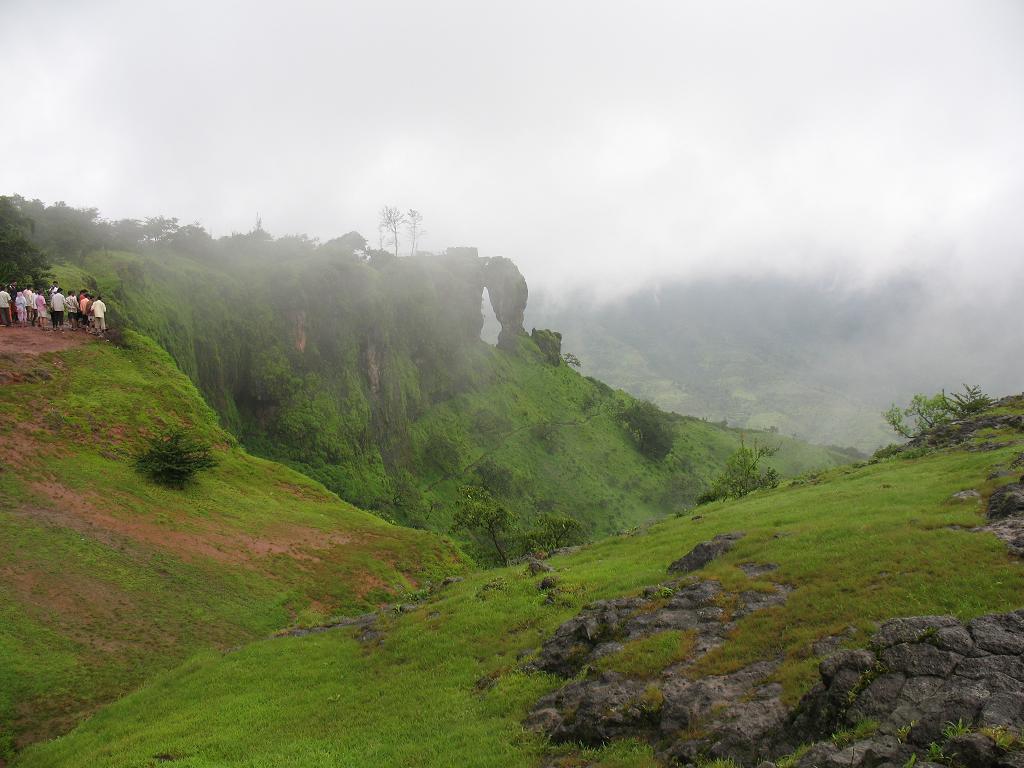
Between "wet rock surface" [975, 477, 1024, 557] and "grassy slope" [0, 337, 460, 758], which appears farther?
"grassy slope" [0, 337, 460, 758]

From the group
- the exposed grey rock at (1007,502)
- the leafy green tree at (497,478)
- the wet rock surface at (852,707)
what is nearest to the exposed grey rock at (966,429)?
the exposed grey rock at (1007,502)

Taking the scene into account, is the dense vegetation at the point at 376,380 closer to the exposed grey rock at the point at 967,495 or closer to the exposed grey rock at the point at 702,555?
the exposed grey rock at the point at 702,555

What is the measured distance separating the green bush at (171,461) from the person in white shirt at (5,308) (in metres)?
15.3

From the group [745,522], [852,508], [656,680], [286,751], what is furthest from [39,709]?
[852,508]

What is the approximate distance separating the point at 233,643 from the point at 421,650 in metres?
11.2

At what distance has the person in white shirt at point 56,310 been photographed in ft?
139

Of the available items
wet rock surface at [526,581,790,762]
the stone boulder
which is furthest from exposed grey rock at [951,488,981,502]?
the stone boulder

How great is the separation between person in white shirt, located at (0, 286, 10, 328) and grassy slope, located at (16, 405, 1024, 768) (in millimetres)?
32634

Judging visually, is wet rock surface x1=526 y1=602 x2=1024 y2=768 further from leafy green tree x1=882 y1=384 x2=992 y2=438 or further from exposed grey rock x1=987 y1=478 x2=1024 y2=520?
leafy green tree x1=882 y1=384 x2=992 y2=438

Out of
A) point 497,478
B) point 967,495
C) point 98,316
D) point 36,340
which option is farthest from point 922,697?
point 497,478

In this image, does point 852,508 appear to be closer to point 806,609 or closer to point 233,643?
point 806,609

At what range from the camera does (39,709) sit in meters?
20.1

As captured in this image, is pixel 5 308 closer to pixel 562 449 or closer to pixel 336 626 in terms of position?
pixel 336 626

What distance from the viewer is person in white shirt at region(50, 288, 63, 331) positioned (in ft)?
139
